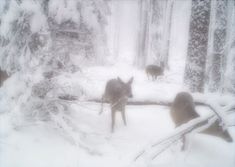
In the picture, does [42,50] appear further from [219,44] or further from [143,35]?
[143,35]

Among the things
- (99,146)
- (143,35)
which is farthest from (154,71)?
(99,146)

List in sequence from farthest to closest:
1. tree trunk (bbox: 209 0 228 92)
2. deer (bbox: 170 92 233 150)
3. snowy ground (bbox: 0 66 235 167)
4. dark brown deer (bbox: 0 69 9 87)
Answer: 1. tree trunk (bbox: 209 0 228 92)
2. dark brown deer (bbox: 0 69 9 87)
3. deer (bbox: 170 92 233 150)
4. snowy ground (bbox: 0 66 235 167)

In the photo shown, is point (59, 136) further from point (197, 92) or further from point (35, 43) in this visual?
point (197, 92)

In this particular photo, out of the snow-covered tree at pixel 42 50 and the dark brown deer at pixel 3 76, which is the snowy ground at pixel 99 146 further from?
the dark brown deer at pixel 3 76

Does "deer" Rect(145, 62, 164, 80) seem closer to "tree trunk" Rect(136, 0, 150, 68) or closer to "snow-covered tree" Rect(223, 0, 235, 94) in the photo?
"tree trunk" Rect(136, 0, 150, 68)

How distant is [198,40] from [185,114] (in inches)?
77.6

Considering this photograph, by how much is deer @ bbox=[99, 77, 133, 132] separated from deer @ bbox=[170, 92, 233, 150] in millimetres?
929

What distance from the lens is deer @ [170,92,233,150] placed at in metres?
3.73

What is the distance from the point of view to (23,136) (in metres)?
4.10

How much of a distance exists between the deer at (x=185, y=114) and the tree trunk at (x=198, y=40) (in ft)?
3.78

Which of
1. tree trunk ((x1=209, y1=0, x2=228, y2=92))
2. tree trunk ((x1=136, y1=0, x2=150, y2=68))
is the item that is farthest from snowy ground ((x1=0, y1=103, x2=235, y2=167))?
tree trunk ((x1=136, y1=0, x2=150, y2=68))

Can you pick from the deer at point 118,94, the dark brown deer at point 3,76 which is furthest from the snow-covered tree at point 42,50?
the deer at point 118,94

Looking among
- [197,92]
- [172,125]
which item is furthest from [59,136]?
[197,92]

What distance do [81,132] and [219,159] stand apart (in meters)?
2.06
